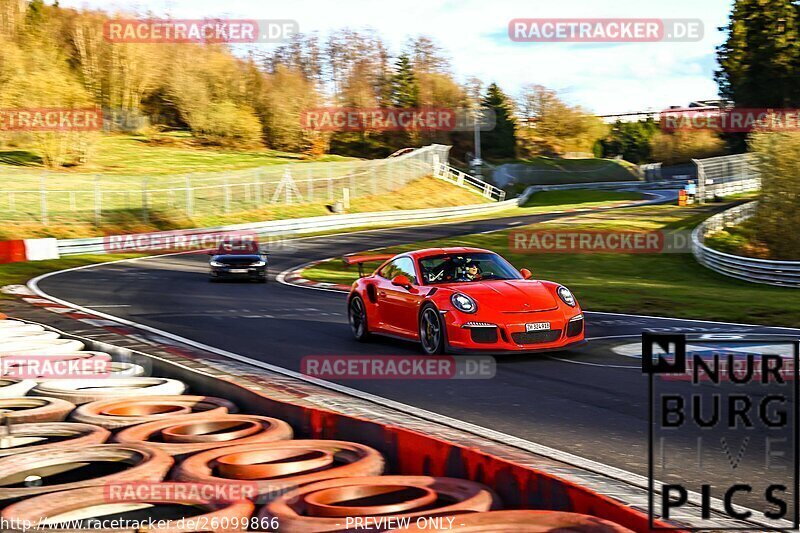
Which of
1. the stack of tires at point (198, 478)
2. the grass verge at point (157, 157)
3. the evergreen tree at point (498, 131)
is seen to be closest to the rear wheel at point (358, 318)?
the stack of tires at point (198, 478)

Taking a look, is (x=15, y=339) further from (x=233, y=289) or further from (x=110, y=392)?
(x=233, y=289)

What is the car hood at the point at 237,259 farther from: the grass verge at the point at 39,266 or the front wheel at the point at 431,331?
the front wheel at the point at 431,331

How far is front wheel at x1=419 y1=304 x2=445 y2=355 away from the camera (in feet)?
37.7

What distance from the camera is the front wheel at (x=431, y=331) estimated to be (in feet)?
37.7

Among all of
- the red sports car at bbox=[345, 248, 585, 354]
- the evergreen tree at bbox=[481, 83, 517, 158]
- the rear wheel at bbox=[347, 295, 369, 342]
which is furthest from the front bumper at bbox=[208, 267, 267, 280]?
the evergreen tree at bbox=[481, 83, 517, 158]

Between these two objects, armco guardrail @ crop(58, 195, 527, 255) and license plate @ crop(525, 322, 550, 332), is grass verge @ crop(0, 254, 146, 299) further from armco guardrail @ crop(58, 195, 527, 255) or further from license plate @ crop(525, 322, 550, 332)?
license plate @ crop(525, 322, 550, 332)

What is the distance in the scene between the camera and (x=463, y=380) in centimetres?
1014

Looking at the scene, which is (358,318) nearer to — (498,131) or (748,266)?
(748,266)

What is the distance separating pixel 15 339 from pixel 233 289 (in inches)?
475

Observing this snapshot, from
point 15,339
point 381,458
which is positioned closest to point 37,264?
point 15,339

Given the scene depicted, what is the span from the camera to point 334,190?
188 feet

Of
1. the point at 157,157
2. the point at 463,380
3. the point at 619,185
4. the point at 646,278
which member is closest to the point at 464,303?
the point at 463,380

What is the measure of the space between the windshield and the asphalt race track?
1045 mm

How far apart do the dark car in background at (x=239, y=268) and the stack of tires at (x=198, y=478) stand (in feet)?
56.9
